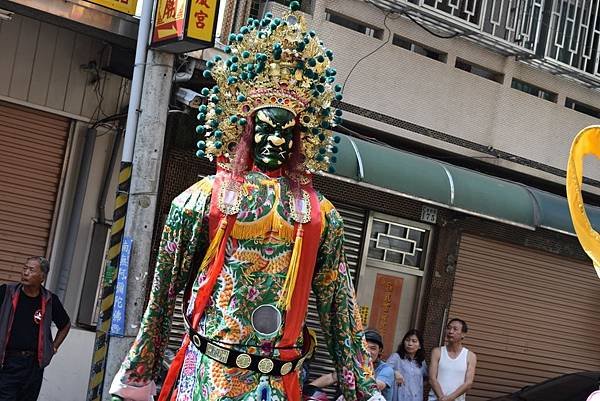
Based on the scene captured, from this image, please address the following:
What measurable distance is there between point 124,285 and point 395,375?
3.12 metres

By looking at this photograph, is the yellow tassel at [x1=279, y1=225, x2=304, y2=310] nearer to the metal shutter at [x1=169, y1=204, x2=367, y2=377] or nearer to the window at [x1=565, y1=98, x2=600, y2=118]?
the metal shutter at [x1=169, y1=204, x2=367, y2=377]

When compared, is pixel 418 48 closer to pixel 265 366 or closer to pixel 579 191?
pixel 579 191

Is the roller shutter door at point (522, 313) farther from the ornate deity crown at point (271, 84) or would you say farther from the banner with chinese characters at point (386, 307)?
the ornate deity crown at point (271, 84)

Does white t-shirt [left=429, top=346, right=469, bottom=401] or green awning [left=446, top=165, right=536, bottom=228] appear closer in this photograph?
white t-shirt [left=429, top=346, right=469, bottom=401]

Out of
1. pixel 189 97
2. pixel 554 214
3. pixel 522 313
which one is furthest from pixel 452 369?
pixel 522 313

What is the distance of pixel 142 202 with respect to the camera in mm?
8984

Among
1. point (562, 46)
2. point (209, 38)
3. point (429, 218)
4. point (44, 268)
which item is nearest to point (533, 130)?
point (562, 46)

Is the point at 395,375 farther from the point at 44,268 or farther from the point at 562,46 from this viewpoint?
the point at 562,46

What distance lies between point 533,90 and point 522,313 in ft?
10.0

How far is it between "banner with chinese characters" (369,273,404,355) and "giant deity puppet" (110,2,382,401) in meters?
8.91

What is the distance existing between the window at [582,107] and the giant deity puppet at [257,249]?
11780mm

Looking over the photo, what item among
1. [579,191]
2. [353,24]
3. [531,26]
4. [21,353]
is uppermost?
[531,26]

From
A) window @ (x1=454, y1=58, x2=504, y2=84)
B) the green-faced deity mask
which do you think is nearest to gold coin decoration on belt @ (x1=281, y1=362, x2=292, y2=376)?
the green-faced deity mask

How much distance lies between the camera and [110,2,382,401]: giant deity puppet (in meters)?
4.85
